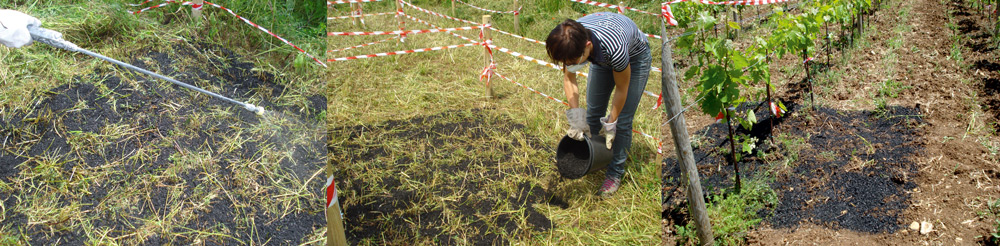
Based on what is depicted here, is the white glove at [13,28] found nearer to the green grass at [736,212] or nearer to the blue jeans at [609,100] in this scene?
the blue jeans at [609,100]

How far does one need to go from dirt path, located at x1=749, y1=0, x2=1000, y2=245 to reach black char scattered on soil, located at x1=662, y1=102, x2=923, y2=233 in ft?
0.30

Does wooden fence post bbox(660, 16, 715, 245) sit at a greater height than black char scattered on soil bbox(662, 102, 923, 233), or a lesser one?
greater

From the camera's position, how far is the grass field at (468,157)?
2.49 metres

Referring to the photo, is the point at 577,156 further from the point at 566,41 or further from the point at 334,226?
the point at 334,226

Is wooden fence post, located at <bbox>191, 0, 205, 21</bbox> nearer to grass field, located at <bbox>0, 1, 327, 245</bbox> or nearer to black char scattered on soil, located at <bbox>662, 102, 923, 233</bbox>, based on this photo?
grass field, located at <bbox>0, 1, 327, 245</bbox>

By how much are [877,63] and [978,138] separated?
1.83 metres

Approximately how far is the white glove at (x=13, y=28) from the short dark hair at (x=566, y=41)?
2.09 meters

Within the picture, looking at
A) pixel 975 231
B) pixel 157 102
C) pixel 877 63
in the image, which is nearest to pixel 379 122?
pixel 157 102

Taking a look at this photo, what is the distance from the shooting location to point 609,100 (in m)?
2.86

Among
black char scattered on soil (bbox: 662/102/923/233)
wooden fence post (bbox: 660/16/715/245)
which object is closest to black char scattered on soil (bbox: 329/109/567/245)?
wooden fence post (bbox: 660/16/715/245)

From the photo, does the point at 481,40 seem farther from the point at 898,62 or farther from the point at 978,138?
the point at 898,62

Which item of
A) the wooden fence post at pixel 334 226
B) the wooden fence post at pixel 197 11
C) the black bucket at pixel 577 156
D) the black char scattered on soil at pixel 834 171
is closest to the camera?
the wooden fence post at pixel 334 226

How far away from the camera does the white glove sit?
2.30m

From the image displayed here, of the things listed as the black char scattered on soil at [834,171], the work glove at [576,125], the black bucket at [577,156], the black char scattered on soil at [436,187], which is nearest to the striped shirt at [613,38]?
the work glove at [576,125]
